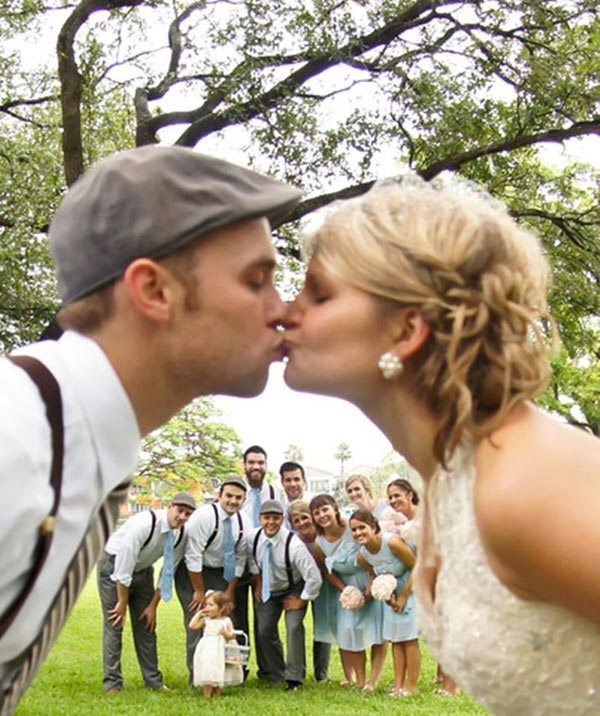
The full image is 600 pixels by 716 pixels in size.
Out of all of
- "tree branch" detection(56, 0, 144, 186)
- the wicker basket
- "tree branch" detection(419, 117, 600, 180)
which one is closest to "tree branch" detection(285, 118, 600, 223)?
"tree branch" detection(419, 117, 600, 180)

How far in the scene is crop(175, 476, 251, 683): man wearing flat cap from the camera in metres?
11.4

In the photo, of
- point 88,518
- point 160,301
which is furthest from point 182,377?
point 88,518

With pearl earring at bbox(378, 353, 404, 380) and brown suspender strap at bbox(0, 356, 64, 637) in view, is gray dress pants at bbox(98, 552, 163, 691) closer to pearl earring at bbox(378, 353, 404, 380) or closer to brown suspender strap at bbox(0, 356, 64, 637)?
pearl earring at bbox(378, 353, 404, 380)

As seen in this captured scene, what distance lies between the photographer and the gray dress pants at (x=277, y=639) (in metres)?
11.7

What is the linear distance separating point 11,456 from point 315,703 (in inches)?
369

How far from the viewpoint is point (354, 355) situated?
8.25 feet

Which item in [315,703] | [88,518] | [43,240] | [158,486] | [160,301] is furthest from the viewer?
[158,486]

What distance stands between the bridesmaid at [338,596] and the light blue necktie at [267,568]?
51 cm

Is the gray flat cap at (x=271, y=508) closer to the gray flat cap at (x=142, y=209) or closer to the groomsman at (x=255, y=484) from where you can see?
the groomsman at (x=255, y=484)

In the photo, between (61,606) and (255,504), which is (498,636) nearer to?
(61,606)

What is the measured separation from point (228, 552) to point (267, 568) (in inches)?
17.4

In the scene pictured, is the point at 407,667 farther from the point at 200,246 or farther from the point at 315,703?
the point at 200,246

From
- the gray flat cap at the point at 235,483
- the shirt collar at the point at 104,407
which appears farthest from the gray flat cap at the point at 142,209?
the gray flat cap at the point at 235,483

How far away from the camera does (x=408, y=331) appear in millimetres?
2484
